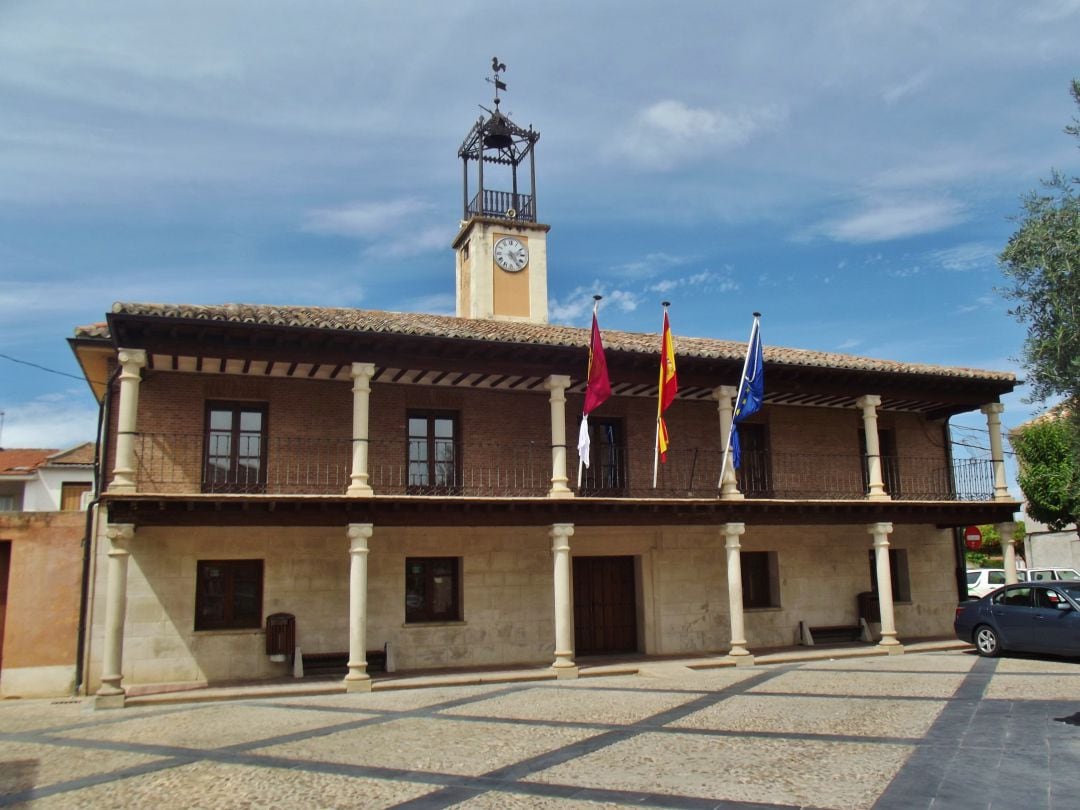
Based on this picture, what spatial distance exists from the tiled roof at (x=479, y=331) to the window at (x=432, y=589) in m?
4.52

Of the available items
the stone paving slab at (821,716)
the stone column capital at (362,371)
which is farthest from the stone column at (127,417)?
the stone paving slab at (821,716)

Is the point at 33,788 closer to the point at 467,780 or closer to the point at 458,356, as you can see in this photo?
the point at 467,780

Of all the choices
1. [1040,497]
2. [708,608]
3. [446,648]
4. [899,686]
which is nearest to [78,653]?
[446,648]

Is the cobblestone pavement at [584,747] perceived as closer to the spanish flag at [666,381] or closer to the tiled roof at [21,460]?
the spanish flag at [666,381]

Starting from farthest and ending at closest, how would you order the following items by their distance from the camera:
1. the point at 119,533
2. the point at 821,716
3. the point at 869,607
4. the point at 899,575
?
the point at 899,575 → the point at 869,607 → the point at 119,533 → the point at 821,716

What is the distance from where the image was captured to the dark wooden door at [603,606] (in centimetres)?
1894

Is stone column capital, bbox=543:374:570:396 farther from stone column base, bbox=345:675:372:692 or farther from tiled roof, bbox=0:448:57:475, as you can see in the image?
tiled roof, bbox=0:448:57:475

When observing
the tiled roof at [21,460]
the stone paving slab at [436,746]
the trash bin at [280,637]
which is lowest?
Answer: the stone paving slab at [436,746]

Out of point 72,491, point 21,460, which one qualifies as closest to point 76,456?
point 72,491

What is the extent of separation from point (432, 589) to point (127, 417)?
6370 millimetres

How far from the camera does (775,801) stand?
7293 millimetres

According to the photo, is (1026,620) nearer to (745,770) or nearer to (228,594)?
(745,770)

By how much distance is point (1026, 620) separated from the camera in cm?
1598

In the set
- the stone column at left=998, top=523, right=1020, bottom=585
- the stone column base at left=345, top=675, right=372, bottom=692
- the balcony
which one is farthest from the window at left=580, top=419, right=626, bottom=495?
the stone column at left=998, top=523, right=1020, bottom=585
